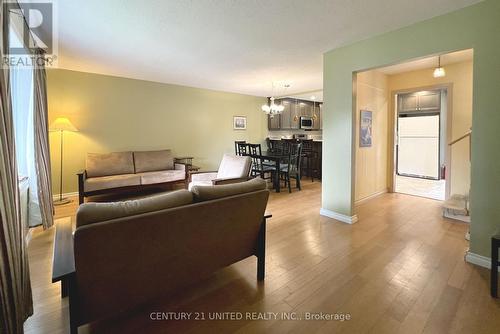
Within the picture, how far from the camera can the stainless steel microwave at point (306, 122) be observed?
7756 millimetres

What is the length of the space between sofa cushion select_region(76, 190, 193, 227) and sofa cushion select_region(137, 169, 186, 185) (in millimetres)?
3378

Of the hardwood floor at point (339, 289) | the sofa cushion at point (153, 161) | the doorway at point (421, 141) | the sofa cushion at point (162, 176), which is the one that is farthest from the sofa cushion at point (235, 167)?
the doorway at point (421, 141)

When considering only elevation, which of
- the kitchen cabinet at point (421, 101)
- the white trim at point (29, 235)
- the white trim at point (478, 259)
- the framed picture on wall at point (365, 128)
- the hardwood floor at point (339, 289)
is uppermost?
the kitchen cabinet at point (421, 101)

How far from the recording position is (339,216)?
3416mm

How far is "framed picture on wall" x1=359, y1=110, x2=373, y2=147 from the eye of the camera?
4105 mm

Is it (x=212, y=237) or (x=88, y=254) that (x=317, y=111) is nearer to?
(x=212, y=237)

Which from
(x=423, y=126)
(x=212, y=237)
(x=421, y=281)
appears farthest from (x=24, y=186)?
(x=423, y=126)

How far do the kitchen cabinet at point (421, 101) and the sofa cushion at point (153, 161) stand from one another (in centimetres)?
598

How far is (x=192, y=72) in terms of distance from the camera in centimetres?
454

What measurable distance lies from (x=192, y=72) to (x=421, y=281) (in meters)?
4.50

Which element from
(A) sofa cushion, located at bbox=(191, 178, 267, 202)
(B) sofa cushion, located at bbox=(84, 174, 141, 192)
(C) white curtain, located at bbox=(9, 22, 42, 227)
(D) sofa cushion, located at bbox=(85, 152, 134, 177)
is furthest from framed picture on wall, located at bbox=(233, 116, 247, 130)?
(A) sofa cushion, located at bbox=(191, 178, 267, 202)

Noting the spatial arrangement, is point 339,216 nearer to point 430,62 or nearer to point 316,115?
point 430,62

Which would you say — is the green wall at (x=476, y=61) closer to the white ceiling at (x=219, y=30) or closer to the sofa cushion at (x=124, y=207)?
the white ceiling at (x=219, y=30)

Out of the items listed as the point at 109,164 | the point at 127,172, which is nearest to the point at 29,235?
the point at 109,164
